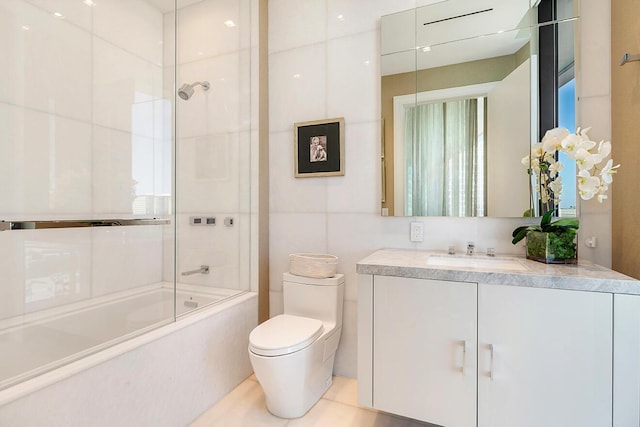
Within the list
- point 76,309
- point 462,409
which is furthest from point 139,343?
point 462,409

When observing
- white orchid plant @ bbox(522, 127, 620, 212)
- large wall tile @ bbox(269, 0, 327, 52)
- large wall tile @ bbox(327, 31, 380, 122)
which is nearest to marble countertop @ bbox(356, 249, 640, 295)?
white orchid plant @ bbox(522, 127, 620, 212)

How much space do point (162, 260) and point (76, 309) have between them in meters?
0.57

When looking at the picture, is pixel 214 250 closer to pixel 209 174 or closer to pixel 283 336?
pixel 209 174

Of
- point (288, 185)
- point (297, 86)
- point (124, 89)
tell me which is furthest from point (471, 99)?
point (124, 89)

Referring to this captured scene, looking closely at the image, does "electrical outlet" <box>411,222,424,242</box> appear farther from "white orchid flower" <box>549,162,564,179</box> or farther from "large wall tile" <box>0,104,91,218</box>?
"large wall tile" <box>0,104,91,218</box>

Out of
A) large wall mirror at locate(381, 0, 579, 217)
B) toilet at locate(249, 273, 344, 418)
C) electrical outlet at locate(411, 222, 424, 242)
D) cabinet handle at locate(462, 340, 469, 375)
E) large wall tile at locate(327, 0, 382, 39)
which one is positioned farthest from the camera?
large wall tile at locate(327, 0, 382, 39)

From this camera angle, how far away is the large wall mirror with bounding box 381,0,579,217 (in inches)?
60.2

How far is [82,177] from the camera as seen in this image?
6.01ft

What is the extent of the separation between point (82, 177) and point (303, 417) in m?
1.89

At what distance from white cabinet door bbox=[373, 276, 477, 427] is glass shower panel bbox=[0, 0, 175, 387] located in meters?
1.18

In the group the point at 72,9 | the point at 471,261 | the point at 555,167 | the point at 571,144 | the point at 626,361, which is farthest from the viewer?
the point at 72,9

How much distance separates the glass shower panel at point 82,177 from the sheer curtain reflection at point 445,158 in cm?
162

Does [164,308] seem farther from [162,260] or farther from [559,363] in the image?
[559,363]

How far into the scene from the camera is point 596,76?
1467 mm
